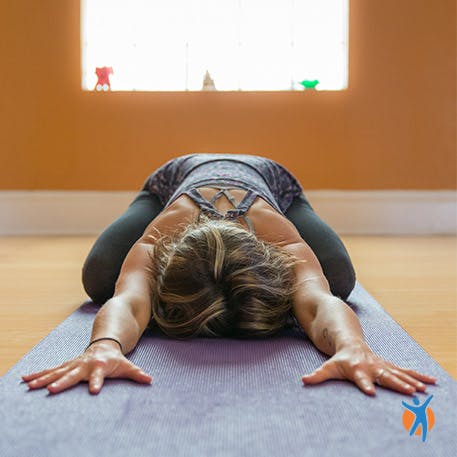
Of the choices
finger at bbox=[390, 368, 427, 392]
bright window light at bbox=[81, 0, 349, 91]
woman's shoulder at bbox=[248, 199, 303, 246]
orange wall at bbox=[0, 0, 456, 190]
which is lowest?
finger at bbox=[390, 368, 427, 392]

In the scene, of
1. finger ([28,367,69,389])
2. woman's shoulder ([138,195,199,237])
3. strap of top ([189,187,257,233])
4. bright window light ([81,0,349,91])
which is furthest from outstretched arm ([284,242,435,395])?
bright window light ([81,0,349,91])

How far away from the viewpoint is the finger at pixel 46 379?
1.29m

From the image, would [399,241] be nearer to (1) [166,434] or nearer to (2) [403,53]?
(2) [403,53]

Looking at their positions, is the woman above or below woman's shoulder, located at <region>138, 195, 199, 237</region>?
below

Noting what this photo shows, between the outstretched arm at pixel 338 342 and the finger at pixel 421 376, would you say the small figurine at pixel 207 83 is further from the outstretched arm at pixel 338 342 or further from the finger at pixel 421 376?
the finger at pixel 421 376

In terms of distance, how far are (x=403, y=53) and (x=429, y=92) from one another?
285 mm

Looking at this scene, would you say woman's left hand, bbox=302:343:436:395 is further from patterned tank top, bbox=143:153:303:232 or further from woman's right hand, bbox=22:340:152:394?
patterned tank top, bbox=143:153:303:232

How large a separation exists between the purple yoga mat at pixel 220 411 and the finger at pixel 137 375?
14 millimetres

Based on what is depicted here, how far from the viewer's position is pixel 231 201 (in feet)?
6.53

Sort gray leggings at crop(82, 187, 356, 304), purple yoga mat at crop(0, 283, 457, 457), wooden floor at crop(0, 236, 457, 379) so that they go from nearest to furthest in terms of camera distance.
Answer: purple yoga mat at crop(0, 283, 457, 457) < wooden floor at crop(0, 236, 457, 379) < gray leggings at crop(82, 187, 356, 304)

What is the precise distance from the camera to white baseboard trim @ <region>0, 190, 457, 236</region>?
422cm

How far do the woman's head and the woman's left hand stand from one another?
0.30 meters

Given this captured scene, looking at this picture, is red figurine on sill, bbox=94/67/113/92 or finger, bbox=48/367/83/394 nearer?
finger, bbox=48/367/83/394

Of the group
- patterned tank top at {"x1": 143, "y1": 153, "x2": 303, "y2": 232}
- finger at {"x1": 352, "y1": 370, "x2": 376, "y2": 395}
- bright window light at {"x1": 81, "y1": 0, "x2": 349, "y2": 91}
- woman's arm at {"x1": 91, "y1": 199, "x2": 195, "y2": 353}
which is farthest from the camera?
bright window light at {"x1": 81, "y1": 0, "x2": 349, "y2": 91}
